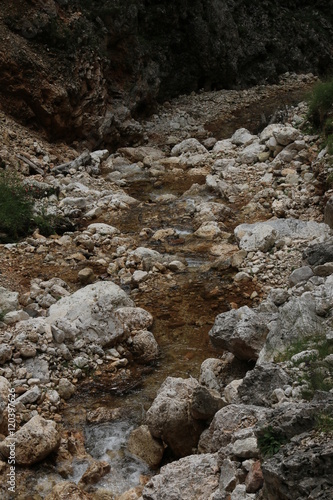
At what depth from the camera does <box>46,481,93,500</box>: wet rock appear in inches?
188

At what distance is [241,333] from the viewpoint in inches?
236

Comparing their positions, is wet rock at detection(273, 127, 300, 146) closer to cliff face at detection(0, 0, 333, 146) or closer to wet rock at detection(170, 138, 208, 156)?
wet rock at detection(170, 138, 208, 156)

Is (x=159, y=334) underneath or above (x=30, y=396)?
above

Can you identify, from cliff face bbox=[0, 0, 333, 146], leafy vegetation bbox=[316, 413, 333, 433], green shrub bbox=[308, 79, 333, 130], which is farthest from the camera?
cliff face bbox=[0, 0, 333, 146]

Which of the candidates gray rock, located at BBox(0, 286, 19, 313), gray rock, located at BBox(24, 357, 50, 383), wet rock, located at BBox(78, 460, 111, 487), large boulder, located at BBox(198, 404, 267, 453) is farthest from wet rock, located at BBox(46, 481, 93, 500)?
gray rock, located at BBox(0, 286, 19, 313)

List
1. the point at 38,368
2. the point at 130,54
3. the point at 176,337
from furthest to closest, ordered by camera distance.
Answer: the point at 130,54 < the point at 176,337 < the point at 38,368

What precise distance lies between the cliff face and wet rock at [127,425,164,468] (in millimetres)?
11292

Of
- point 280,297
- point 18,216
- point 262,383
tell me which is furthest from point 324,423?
point 18,216

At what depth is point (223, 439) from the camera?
14.8ft

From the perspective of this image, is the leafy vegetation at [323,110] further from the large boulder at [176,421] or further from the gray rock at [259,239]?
the large boulder at [176,421]

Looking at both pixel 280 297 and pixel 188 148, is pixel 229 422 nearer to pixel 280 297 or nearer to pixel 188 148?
pixel 280 297

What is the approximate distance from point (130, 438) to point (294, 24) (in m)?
28.4

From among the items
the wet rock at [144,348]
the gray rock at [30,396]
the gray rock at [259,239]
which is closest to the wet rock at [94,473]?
the gray rock at [30,396]

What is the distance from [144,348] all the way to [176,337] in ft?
2.08
